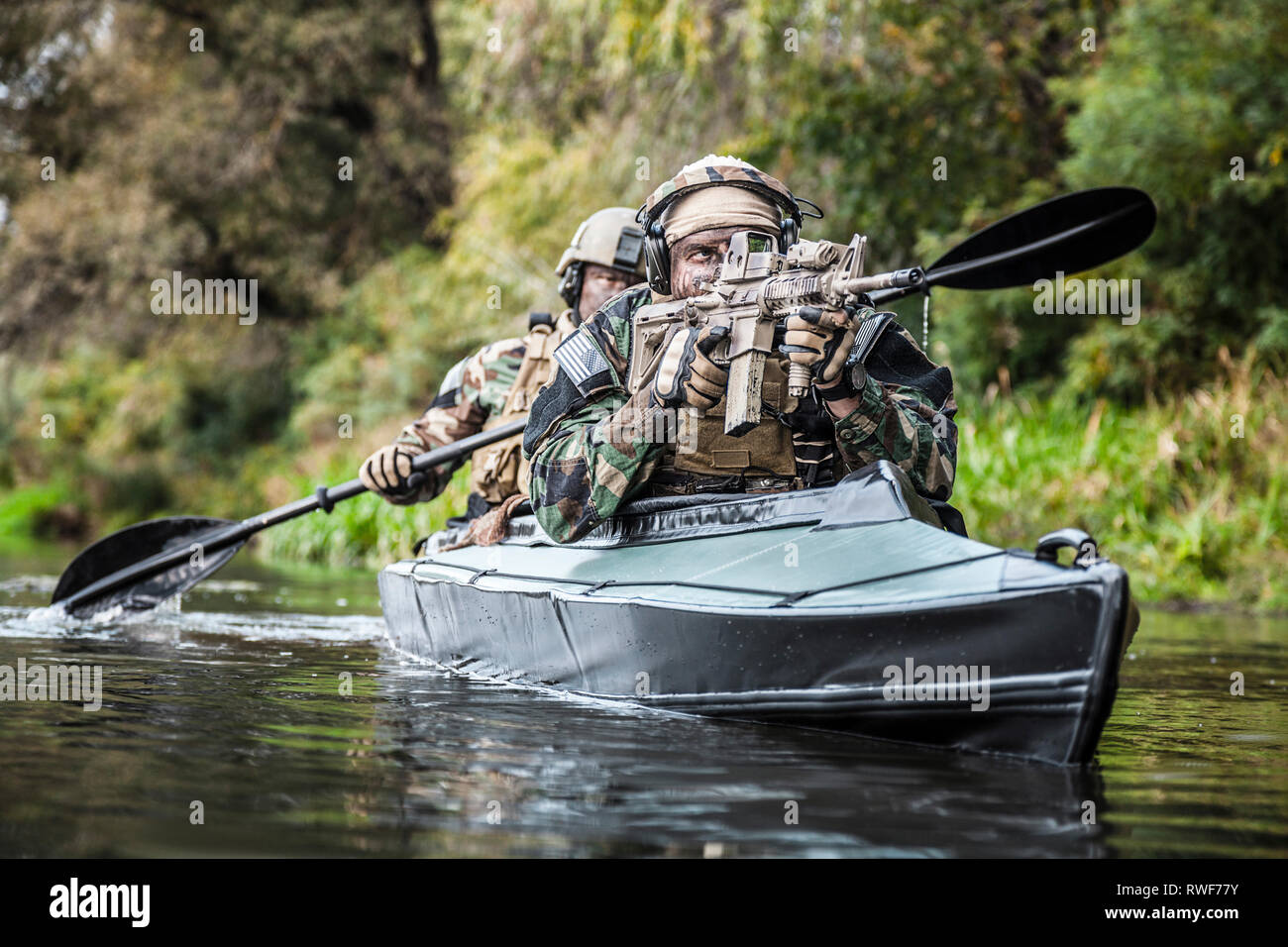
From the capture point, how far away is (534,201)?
17.6 m

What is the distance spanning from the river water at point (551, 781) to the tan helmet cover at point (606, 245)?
2.00m

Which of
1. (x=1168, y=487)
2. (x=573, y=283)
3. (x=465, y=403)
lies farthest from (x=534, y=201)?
(x=573, y=283)

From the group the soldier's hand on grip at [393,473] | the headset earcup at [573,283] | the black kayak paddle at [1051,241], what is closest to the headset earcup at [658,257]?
the black kayak paddle at [1051,241]

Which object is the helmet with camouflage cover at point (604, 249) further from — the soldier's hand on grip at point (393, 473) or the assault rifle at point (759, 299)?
the assault rifle at point (759, 299)

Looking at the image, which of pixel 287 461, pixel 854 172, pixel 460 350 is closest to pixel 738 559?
pixel 854 172

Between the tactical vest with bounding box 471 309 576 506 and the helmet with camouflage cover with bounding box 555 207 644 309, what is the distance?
0.16 m

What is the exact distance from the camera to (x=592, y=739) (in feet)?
13.0

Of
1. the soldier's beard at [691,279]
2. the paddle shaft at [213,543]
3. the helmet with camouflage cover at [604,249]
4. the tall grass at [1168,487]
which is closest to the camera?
the soldier's beard at [691,279]

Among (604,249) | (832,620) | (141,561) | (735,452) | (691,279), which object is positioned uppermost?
(604,249)

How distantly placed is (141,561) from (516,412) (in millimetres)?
2793

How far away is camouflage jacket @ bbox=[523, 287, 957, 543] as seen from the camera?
14.5ft

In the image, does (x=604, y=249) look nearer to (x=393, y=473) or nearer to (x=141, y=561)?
(x=393, y=473)

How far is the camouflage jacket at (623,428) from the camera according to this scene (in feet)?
14.5
